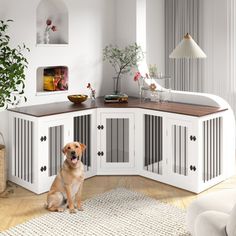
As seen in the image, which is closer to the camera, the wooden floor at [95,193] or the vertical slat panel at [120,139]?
the wooden floor at [95,193]

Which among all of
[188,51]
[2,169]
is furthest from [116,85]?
[2,169]

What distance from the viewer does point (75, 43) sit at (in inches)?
204

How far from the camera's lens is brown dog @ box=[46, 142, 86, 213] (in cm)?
397

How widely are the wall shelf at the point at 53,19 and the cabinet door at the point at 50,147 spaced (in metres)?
1.06

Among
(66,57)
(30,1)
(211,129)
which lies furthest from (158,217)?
(30,1)

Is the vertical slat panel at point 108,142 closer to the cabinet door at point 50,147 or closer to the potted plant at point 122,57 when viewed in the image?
the cabinet door at point 50,147

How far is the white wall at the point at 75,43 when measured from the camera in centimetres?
463

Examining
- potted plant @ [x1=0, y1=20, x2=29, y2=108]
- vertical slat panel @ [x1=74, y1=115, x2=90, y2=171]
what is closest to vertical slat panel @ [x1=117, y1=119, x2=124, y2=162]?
vertical slat panel @ [x1=74, y1=115, x2=90, y2=171]

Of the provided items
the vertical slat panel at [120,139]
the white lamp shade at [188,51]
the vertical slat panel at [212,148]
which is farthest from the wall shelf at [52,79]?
the vertical slat panel at [212,148]

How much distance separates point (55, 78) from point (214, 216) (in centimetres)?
294

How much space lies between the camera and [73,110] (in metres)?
4.58

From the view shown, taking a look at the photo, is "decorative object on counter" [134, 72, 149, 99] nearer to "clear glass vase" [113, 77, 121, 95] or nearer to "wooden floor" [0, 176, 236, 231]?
"clear glass vase" [113, 77, 121, 95]

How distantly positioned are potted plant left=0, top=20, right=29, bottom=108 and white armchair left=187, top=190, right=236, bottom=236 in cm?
209

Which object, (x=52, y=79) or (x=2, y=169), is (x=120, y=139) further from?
(x=2, y=169)
